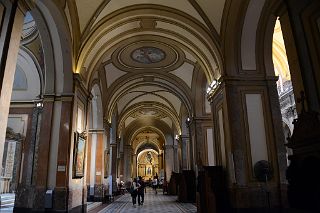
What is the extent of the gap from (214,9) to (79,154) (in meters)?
5.75

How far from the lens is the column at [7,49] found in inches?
144

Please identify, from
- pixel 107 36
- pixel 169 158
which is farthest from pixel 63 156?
pixel 169 158

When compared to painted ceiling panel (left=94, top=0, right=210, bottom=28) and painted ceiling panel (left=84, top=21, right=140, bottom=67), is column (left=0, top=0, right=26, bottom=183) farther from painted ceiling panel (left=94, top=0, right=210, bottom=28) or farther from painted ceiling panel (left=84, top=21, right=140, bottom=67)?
painted ceiling panel (left=84, top=21, right=140, bottom=67)

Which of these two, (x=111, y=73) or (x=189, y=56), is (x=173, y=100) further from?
(x=189, y=56)

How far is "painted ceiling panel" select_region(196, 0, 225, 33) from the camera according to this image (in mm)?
7651

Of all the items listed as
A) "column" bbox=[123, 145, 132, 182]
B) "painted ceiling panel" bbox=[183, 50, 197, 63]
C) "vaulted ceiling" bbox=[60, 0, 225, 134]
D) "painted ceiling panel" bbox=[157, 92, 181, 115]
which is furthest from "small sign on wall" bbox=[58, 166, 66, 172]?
"column" bbox=[123, 145, 132, 182]

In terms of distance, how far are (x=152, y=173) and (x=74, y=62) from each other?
38220mm

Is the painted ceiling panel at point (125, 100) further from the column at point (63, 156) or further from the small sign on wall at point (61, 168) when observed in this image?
the small sign on wall at point (61, 168)

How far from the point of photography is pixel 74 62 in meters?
7.77

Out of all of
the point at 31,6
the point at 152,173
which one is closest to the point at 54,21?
the point at 31,6

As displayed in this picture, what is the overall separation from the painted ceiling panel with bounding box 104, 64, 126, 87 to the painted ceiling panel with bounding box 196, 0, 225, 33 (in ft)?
19.9

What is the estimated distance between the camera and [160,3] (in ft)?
28.0

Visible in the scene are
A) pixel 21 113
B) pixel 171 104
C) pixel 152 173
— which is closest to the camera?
pixel 21 113

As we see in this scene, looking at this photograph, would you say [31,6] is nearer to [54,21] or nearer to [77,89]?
[54,21]
